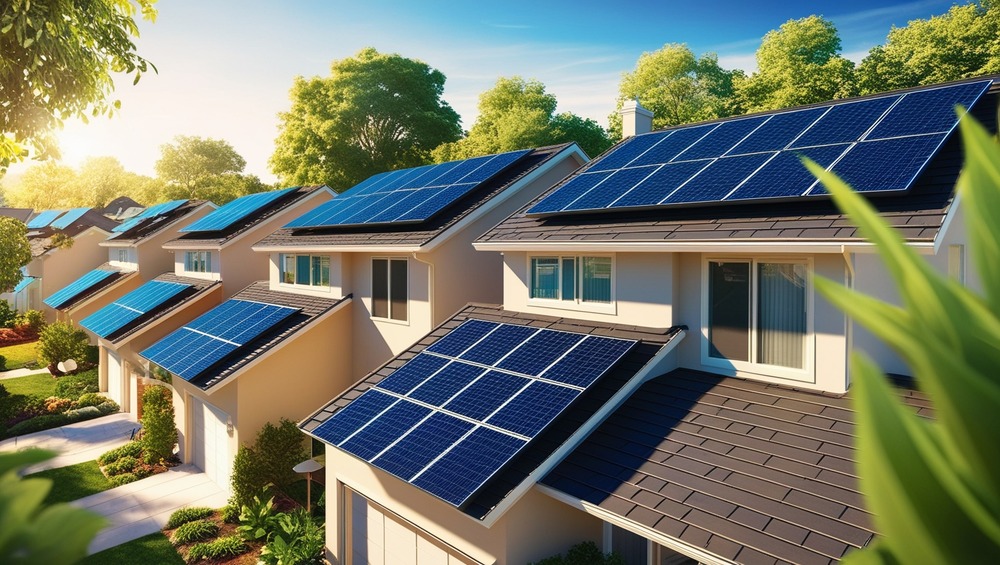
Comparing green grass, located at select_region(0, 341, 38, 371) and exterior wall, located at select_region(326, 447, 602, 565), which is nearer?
exterior wall, located at select_region(326, 447, 602, 565)

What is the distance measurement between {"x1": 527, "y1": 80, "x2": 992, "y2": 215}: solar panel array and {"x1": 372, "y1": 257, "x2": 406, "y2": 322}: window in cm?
603

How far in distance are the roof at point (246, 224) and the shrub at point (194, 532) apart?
1418cm

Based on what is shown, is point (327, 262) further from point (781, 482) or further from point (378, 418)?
point (781, 482)

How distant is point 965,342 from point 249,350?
21.4m

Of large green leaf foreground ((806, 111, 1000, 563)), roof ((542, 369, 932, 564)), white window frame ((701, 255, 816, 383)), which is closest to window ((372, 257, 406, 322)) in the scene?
roof ((542, 369, 932, 564))

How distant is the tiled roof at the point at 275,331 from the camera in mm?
19250

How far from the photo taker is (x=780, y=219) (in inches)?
437

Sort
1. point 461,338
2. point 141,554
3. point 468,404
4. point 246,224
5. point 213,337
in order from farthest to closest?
point 246,224, point 213,337, point 141,554, point 461,338, point 468,404

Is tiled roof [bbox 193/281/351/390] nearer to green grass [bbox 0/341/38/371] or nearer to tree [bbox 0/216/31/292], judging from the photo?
tree [bbox 0/216/31/292]

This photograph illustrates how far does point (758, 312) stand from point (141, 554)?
56.8 ft

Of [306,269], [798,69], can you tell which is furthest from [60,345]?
[798,69]

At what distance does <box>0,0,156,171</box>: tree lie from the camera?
11.4 meters

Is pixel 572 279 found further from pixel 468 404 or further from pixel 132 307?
pixel 132 307

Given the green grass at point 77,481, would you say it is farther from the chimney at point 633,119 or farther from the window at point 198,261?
the chimney at point 633,119
